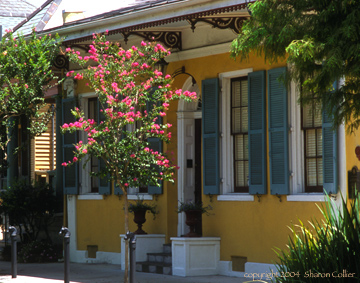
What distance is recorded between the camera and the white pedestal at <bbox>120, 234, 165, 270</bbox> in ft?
49.2

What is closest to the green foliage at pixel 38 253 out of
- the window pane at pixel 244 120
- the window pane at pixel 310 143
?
the window pane at pixel 244 120

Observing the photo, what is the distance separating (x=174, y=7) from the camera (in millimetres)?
12703

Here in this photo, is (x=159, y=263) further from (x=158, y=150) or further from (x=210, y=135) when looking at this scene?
(x=210, y=135)

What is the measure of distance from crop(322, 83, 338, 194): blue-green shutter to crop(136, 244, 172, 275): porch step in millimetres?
3648

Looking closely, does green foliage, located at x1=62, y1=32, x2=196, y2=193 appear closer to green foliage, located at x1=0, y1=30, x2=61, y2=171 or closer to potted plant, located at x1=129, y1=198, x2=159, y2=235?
green foliage, located at x1=0, y1=30, x2=61, y2=171

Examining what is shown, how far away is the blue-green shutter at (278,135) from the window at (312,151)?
310 millimetres

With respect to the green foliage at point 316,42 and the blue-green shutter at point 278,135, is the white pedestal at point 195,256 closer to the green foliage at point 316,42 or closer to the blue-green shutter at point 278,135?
the blue-green shutter at point 278,135

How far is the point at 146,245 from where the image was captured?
49.3ft

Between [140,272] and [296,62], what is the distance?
26.4ft

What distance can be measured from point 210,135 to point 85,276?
3.46 metres

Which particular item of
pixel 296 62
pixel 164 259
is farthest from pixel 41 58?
pixel 296 62

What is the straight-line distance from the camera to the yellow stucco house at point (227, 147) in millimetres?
12445

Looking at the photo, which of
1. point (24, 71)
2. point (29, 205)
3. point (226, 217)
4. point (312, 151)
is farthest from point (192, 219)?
point (29, 205)

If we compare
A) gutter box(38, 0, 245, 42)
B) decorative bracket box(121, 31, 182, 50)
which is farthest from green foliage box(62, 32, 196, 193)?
decorative bracket box(121, 31, 182, 50)
